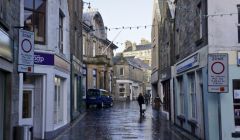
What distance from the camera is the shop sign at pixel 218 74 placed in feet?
37.5

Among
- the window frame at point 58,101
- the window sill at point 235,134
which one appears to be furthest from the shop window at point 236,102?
the window frame at point 58,101

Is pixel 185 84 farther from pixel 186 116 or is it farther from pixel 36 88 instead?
pixel 36 88

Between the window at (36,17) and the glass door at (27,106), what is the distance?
7.34ft

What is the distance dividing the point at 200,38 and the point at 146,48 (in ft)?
321

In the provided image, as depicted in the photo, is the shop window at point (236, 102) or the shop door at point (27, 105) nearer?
the shop window at point (236, 102)

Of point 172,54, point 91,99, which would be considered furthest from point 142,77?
point 172,54

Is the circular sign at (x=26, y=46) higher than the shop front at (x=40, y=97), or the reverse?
the circular sign at (x=26, y=46)

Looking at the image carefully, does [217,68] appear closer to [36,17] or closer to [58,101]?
[36,17]

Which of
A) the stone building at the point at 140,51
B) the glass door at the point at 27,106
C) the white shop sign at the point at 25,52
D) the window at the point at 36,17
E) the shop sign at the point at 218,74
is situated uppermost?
the stone building at the point at 140,51

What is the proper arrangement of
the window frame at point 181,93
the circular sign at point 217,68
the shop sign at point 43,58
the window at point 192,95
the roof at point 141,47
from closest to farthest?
the circular sign at point 217,68, the shop sign at point 43,58, the window at point 192,95, the window frame at point 181,93, the roof at point 141,47

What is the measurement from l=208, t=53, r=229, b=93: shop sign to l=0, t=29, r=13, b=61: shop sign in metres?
5.62

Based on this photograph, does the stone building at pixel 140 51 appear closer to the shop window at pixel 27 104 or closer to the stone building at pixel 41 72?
the stone building at pixel 41 72

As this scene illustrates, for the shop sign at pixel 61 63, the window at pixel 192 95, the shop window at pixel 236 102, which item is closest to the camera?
the shop window at pixel 236 102

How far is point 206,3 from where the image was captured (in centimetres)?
1545
